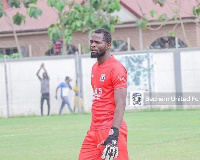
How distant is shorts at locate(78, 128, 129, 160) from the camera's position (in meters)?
7.20

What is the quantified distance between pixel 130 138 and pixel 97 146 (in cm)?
834

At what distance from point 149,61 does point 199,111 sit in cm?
314

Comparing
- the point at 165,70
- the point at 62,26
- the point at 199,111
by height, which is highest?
the point at 62,26

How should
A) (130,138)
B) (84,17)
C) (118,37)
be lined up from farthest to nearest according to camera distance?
(118,37) → (84,17) → (130,138)

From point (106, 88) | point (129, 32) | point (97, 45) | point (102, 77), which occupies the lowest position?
point (106, 88)

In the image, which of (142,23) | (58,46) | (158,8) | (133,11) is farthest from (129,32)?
(58,46)

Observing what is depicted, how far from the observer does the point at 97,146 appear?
7273mm

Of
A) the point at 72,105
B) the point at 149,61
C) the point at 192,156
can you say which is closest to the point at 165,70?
the point at 149,61

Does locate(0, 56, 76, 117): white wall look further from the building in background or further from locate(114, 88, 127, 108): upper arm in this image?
locate(114, 88, 127, 108): upper arm

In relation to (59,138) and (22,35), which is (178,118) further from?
(22,35)

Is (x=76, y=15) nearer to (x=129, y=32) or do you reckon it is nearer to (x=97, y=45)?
(x=129, y=32)

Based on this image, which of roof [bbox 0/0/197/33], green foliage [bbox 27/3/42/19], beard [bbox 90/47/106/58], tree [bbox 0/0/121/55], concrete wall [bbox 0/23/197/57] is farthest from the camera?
roof [bbox 0/0/197/33]

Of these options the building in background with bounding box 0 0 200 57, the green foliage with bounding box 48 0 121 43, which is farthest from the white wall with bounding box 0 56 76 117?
the building in background with bounding box 0 0 200 57

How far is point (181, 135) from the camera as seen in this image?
15.7 metres
